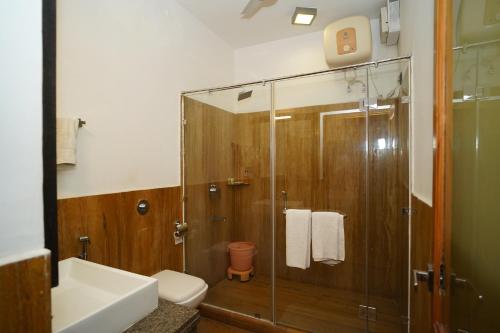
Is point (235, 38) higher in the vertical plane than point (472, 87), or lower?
higher

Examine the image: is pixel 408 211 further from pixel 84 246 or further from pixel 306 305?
pixel 84 246

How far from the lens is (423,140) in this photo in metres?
1.35

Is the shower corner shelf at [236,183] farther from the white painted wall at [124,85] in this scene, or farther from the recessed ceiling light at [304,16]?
the recessed ceiling light at [304,16]

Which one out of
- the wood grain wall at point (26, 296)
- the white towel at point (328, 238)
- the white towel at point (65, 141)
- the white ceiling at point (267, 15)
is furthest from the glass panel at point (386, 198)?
the white towel at point (65, 141)

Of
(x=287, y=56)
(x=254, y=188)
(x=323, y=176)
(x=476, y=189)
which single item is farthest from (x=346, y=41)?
(x=476, y=189)

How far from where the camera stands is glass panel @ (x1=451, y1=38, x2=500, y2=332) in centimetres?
74

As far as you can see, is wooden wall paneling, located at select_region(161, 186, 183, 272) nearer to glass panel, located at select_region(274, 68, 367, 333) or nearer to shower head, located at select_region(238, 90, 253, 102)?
glass panel, located at select_region(274, 68, 367, 333)

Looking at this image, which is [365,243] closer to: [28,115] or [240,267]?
[240,267]

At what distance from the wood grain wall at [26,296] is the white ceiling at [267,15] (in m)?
2.48

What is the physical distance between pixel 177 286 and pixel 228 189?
1.20 meters

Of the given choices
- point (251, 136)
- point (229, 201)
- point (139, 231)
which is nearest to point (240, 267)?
point (229, 201)

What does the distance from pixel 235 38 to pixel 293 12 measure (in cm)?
81

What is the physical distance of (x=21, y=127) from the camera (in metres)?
0.55

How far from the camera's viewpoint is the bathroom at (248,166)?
0.62m
